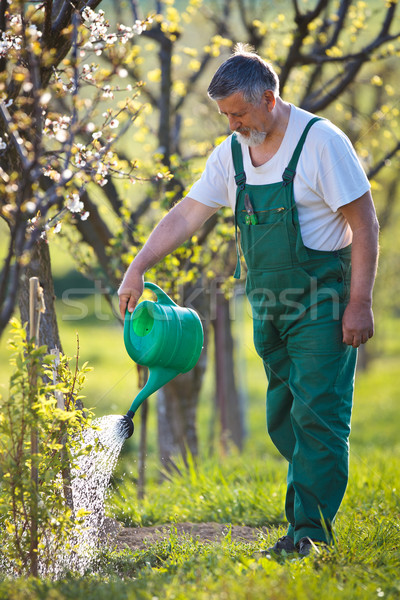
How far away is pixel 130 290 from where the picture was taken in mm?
2842

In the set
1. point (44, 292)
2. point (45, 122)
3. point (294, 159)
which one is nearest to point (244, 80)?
point (294, 159)

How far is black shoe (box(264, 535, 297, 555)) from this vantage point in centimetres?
273

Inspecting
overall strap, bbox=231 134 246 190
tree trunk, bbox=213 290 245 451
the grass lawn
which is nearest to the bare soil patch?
the grass lawn

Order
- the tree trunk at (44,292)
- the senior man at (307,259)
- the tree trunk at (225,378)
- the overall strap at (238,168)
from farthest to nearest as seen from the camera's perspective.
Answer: the tree trunk at (225,378) → the tree trunk at (44,292) → the overall strap at (238,168) → the senior man at (307,259)

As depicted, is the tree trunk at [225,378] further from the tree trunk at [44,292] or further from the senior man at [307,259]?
the senior man at [307,259]

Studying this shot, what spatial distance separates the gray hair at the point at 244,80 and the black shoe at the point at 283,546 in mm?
1751

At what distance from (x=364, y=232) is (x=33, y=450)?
147cm

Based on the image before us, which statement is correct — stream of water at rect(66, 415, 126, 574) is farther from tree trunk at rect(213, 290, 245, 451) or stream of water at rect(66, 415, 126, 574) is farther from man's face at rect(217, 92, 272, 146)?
tree trunk at rect(213, 290, 245, 451)

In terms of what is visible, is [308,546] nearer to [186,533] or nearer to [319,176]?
[186,533]

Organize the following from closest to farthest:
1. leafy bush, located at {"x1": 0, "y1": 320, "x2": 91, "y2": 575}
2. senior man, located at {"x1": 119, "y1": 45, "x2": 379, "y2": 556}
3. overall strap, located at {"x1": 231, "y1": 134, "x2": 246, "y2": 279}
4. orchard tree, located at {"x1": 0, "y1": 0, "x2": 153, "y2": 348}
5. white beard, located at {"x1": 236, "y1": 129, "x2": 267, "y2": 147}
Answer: orchard tree, located at {"x1": 0, "y1": 0, "x2": 153, "y2": 348}, leafy bush, located at {"x1": 0, "y1": 320, "x2": 91, "y2": 575}, senior man, located at {"x1": 119, "y1": 45, "x2": 379, "y2": 556}, white beard, located at {"x1": 236, "y1": 129, "x2": 267, "y2": 147}, overall strap, located at {"x1": 231, "y1": 134, "x2": 246, "y2": 279}

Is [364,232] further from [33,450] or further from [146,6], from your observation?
[146,6]

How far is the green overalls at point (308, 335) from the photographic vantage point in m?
2.69

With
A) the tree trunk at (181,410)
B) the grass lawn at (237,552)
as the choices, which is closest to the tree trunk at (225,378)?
the tree trunk at (181,410)

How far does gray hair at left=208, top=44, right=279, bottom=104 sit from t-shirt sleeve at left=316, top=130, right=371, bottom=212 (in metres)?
0.33
